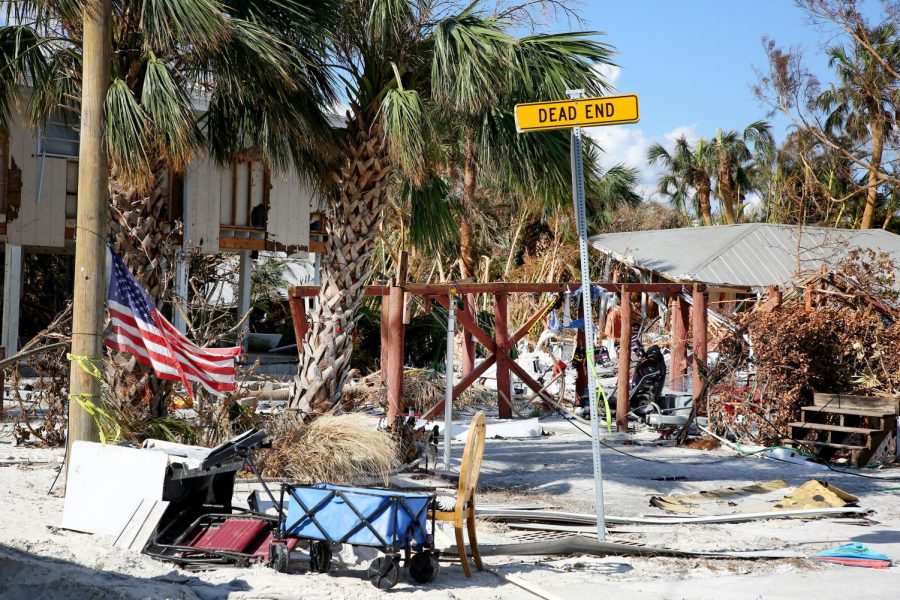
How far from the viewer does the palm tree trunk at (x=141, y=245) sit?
988cm

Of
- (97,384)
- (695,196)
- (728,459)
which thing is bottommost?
(728,459)

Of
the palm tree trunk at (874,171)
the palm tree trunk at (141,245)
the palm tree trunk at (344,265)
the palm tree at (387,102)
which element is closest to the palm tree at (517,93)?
the palm tree at (387,102)

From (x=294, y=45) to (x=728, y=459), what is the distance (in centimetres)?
732

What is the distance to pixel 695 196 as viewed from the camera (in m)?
44.7

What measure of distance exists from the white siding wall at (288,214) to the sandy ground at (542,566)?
1170cm

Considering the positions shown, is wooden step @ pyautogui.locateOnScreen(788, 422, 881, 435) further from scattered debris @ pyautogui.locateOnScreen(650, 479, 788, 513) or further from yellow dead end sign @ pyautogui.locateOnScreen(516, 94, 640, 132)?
yellow dead end sign @ pyautogui.locateOnScreen(516, 94, 640, 132)

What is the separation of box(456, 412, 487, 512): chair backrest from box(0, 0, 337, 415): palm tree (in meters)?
4.06

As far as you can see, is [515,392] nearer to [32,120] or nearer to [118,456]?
[32,120]

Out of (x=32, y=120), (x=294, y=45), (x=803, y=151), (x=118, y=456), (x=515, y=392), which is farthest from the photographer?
(x=803, y=151)

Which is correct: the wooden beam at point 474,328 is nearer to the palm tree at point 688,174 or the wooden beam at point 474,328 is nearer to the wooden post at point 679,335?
the wooden post at point 679,335

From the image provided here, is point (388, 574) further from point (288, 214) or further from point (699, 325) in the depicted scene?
point (288, 214)

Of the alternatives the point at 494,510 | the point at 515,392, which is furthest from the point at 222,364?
the point at 515,392

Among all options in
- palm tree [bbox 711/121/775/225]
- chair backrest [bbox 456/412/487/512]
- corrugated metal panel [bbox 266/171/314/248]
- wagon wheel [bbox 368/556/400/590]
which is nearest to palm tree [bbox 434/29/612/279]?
chair backrest [bbox 456/412/487/512]

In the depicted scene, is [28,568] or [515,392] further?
[515,392]
